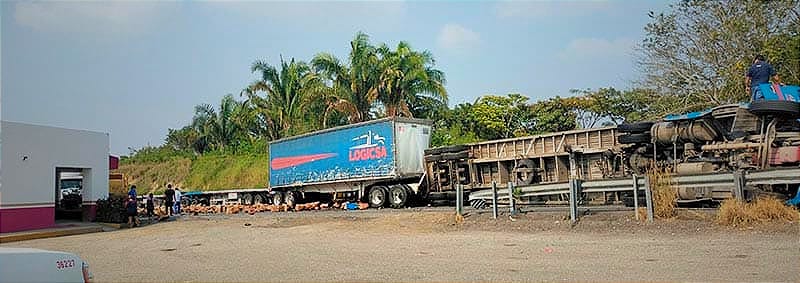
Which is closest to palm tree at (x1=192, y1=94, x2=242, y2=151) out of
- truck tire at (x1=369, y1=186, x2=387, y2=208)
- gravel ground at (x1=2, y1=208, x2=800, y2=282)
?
truck tire at (x1=369, y1=186, x2=387, y2=208)

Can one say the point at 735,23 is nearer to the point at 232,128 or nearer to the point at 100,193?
the point at 100,193

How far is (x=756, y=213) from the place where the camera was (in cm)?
1139

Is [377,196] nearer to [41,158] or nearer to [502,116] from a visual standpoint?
[41,158]

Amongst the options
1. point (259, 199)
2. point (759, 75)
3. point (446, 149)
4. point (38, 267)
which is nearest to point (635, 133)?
point (759, 75)

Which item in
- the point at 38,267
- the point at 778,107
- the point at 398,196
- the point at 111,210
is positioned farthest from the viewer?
the point at 398,196

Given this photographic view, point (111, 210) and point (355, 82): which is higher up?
point (355, 82)

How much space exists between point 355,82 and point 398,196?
1395 cm

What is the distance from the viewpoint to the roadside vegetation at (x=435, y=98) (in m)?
24.6

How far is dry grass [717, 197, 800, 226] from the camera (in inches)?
445

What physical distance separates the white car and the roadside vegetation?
23.5 metres

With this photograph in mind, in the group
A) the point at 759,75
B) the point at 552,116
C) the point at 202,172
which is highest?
the point at 552,116

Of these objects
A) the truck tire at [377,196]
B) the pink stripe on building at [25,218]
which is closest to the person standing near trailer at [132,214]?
the pink stripe on building at [25,218]

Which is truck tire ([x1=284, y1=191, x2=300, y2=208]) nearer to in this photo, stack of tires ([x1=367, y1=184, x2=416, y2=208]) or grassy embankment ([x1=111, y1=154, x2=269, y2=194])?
stack of tires ([x1=367, y1=184, x2=416, y2=208])

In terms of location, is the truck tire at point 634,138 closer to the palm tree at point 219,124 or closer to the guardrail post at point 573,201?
the guardrail post at point 573,201
